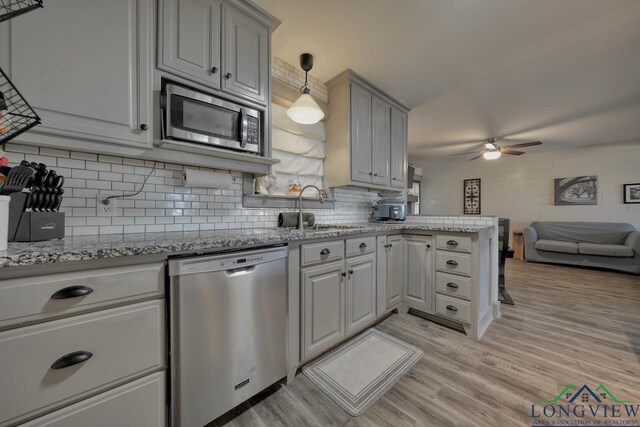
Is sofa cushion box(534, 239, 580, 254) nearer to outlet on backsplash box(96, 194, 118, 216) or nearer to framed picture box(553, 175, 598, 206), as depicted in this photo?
framed picture box(553, 175, 598, 206)

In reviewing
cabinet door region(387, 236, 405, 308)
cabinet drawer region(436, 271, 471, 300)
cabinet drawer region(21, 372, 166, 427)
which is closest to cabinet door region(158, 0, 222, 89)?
cabinet drawer region(21, 372, 166, 427)

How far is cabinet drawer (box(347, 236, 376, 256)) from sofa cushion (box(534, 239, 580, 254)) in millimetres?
4828

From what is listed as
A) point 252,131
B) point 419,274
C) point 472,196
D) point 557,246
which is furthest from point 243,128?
point 472,196

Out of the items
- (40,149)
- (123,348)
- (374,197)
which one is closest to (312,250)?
(123,348)

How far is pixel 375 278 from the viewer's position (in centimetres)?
208

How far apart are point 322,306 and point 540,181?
6509 mm

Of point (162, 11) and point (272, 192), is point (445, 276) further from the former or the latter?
point (162, 11)

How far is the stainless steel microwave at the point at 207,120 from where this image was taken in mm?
1303

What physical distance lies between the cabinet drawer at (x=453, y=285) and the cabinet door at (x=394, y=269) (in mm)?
342

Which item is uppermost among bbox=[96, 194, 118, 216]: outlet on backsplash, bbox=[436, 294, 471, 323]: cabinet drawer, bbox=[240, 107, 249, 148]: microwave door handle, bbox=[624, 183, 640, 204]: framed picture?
bbox=[240, 107, 249, 148]: microwave door handle

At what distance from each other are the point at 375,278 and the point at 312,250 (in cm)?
82

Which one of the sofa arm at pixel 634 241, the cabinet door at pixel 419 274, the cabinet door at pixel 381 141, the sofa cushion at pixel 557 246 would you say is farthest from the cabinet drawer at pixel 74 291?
the sofa arm at pixel 634 241

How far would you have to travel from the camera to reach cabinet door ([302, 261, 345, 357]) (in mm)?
1533

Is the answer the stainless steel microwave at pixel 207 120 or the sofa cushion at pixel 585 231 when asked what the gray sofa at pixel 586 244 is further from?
the stainless steel microwave at pixel 207 120
